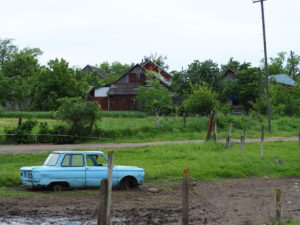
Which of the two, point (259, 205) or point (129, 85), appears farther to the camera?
point (129, 85)

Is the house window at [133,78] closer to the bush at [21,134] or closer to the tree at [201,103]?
the tree at [201,103]

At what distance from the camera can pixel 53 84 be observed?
2537 inches

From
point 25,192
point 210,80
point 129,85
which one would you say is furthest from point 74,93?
point 25,192

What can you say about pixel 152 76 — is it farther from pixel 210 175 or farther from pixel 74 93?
pixel 210 175

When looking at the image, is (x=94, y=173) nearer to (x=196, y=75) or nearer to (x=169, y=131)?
(x=169, y=131)

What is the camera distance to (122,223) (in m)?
12.5

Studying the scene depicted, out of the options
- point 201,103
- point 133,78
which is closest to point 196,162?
point 201,103

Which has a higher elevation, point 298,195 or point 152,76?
point 152,76

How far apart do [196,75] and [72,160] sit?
46029mm

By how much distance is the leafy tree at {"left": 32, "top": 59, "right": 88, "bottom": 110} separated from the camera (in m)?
64.1

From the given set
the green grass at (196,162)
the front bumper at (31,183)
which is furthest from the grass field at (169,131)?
the front bumper at (31,183)

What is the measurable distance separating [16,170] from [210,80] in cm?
4509

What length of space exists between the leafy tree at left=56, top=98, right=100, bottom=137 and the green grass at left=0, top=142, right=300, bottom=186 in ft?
15.1

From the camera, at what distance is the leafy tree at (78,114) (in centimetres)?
3087
